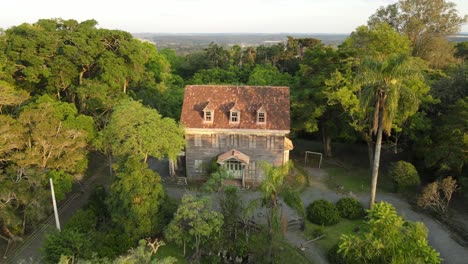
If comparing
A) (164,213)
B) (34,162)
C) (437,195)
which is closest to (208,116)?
(164,213)

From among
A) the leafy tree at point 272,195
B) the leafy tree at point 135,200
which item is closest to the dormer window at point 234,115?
the leafy tree at point 135,200

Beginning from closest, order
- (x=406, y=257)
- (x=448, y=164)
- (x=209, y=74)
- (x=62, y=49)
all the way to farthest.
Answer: (x=406, y=257) < (x=448, y=164) < (x=62, y=49) < (x=209, y=74)

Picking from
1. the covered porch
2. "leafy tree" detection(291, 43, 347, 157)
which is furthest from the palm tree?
the covered porch

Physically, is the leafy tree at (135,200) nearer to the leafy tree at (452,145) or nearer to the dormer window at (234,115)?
the dormer window at (234,115)

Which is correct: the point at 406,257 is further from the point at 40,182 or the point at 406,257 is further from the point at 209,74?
the point at 209,74

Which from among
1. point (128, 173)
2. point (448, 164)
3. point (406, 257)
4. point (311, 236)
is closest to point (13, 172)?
point (128, 173)

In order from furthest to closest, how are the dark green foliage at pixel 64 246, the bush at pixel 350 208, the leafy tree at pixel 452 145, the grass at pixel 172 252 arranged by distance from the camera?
the leafy tree at pixel 452 145 → the bush at pixel 350 208 → the grass at pixel 172 252 → the dark green foliage at pixel 64 246

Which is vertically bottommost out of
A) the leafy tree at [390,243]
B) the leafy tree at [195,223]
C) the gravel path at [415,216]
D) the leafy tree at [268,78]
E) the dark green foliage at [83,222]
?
the gravel path at [415,216]
